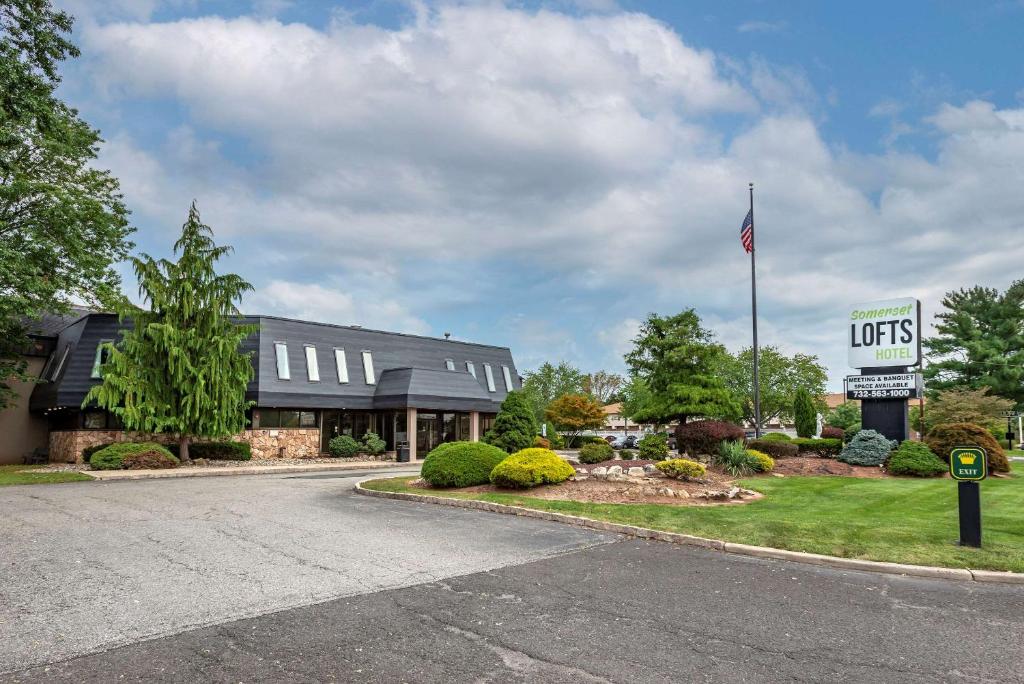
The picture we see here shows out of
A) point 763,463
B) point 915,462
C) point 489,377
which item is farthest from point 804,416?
point 489,377

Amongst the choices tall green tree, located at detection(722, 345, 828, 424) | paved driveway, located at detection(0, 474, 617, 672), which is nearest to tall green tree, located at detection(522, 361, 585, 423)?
tall green tree, located at detection(722, 345, 828, 424)

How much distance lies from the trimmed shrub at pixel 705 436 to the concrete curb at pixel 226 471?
505 inches

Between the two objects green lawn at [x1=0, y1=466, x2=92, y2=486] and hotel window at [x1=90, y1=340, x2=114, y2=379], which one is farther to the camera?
hotel window at [x1=90, y1=340, x2=114, y2=379]

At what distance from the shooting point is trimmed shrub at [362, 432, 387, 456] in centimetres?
3297

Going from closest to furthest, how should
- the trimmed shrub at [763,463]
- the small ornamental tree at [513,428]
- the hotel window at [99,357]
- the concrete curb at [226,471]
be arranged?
the trimmed shrub at [763,463], the small ornamental tree at [513,428], the concrete curb at [226,471], the hotel window at [99,357]

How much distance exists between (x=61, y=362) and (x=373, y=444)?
1563cm

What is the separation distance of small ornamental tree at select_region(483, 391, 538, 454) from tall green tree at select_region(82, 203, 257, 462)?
42.5 feet

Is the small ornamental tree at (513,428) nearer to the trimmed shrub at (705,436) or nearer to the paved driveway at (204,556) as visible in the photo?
the trimmed shrub at (705,436)

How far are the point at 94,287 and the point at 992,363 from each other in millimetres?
54195

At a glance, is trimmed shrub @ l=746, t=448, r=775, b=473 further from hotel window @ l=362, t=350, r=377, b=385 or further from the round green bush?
hotel window @ l=362, t=350, r=377, b=385

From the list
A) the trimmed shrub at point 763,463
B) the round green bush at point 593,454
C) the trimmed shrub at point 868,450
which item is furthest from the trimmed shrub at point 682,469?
the trimmed shrub at point 868,450

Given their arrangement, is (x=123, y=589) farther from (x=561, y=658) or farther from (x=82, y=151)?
(x=82, y=151)

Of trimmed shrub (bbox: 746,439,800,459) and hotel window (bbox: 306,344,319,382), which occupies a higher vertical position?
hotel window (bbox: 306,344,319,382)

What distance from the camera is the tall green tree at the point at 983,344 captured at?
1716 inches
